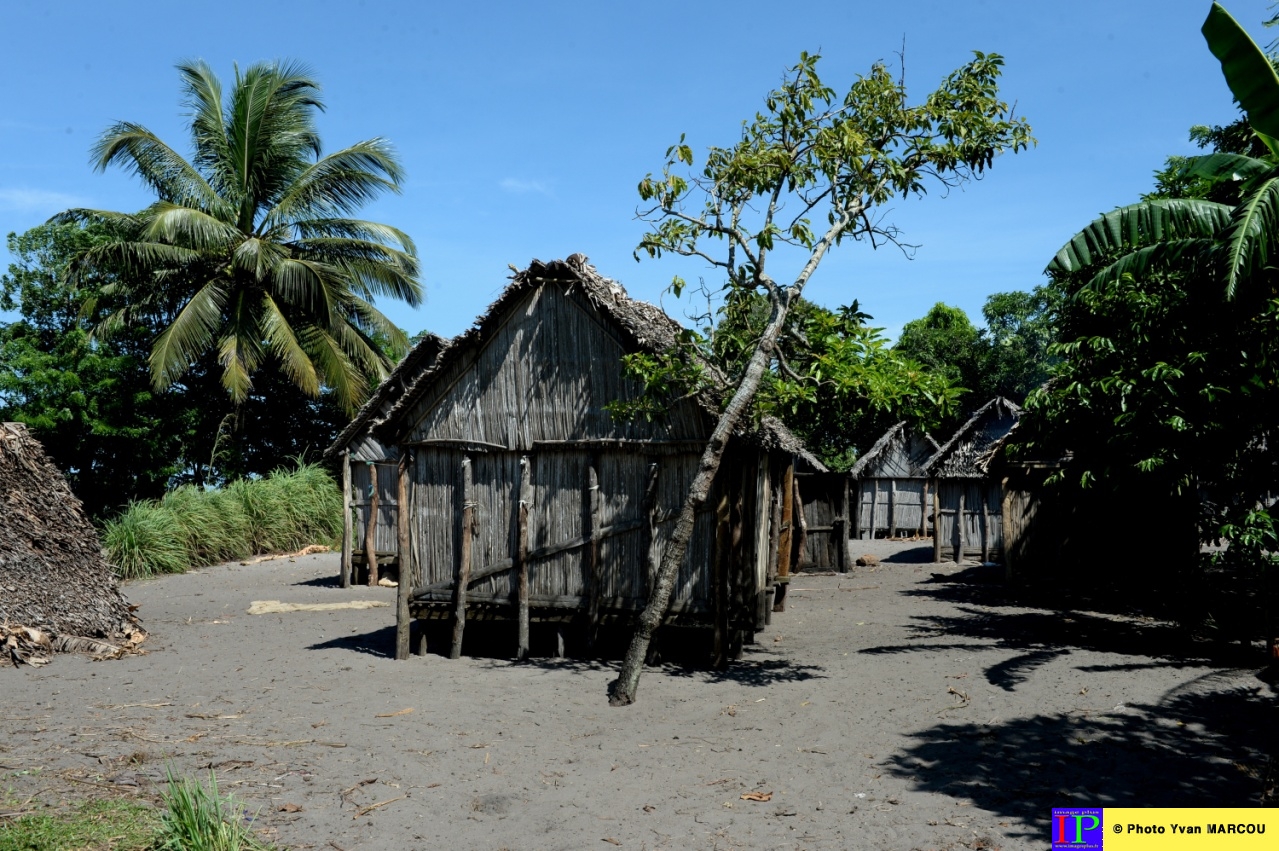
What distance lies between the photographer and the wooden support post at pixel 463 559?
11.0 meters

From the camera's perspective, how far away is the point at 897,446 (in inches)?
1093

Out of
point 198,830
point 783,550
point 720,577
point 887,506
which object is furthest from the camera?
point 887,506

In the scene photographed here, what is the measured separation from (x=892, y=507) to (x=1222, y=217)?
20.7m

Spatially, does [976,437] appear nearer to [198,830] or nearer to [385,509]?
[385,509]

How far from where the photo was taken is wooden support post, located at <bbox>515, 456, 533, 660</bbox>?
1082 cm

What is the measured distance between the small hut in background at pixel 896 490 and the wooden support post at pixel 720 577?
17838mm

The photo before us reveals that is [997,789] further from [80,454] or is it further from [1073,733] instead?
[80,454]

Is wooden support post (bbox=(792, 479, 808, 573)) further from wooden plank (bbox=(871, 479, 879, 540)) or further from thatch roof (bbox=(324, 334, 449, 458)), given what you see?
wooden plank (bbox=(871, 479, 879, 540))

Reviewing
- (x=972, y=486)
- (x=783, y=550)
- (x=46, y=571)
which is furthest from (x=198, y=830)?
(x=972, y=486)

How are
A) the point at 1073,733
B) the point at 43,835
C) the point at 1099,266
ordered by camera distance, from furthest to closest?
1. the point at 1099,266
2. the point at 1073,733
3. the point at 43,835

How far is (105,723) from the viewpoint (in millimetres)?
8273

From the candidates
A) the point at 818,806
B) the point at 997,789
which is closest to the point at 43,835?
the point at 818,806

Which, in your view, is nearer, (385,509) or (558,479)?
(558,479)

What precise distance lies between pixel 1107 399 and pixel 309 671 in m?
9.37
